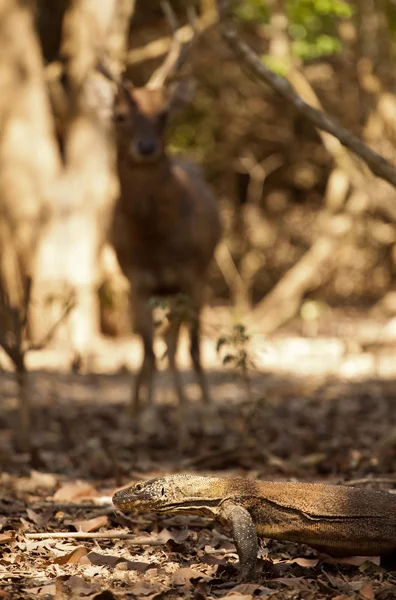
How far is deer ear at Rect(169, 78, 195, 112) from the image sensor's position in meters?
7.36

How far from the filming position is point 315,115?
5.05 metres

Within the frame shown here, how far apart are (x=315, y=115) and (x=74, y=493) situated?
2.34 metres

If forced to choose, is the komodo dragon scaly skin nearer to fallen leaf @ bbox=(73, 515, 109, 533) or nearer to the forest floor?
the forest floor

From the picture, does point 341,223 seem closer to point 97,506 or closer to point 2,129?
point 2,129

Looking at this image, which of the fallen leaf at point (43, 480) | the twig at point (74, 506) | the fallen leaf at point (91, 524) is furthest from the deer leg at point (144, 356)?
the fallen leaf at point (91, 524)

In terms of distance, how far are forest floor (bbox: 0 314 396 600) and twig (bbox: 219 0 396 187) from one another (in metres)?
1.57

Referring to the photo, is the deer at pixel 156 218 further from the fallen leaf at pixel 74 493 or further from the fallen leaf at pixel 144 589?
the fallen leaf at pixel 144 589

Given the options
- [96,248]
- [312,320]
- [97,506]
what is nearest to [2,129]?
[96,248]

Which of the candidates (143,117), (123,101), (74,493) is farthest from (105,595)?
(123,101)

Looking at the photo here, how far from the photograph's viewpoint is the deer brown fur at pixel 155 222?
278 inches

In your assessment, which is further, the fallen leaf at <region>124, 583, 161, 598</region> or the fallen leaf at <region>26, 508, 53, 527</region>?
the fallen leaf at <region>26, 508, 53, 527</region>

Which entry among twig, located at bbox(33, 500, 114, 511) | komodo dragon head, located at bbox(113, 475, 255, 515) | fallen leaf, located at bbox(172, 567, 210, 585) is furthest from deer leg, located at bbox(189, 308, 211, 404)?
fallen leaf, located at bbox(172, 567, 210, 585)

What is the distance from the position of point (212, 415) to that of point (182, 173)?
2.04 m

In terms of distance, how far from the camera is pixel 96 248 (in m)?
11.7
